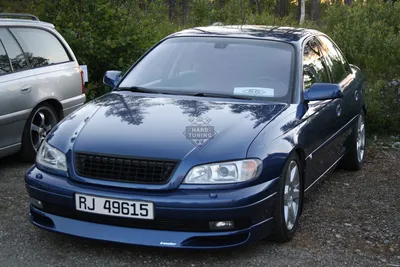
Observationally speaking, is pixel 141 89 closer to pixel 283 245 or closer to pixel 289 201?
pixel 289 201

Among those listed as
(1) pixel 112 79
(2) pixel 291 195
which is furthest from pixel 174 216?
(1) pixel 112 79

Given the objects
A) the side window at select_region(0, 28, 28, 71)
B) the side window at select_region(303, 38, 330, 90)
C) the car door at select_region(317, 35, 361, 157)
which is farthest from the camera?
the side window at select_region(0, 28, 28, 71)

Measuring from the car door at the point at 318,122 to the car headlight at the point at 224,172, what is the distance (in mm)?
923

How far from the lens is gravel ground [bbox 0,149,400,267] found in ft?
13.8

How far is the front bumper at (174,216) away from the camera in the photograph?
3922mm

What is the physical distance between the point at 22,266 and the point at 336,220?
8.08ft

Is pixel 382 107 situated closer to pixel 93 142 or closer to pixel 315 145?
pixel 315 145

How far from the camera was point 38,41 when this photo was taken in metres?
7.09

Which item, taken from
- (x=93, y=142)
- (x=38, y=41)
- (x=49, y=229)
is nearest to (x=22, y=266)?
(x=49, y=229)

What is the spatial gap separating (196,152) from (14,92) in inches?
117

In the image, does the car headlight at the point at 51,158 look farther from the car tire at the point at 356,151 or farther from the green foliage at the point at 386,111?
the green foliage at the point at 386,111

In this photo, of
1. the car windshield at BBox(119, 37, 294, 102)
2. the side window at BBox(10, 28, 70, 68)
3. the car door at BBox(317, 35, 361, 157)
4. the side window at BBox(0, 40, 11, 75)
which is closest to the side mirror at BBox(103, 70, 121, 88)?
the car windshield at BBox(119, 37, 294, 102)

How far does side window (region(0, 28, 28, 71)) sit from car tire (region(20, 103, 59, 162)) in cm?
47

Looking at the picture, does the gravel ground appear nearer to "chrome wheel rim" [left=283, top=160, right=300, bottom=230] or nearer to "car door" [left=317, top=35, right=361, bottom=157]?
"chrome wheel rim" [left=283, top=160, right=300, bottom=230]
